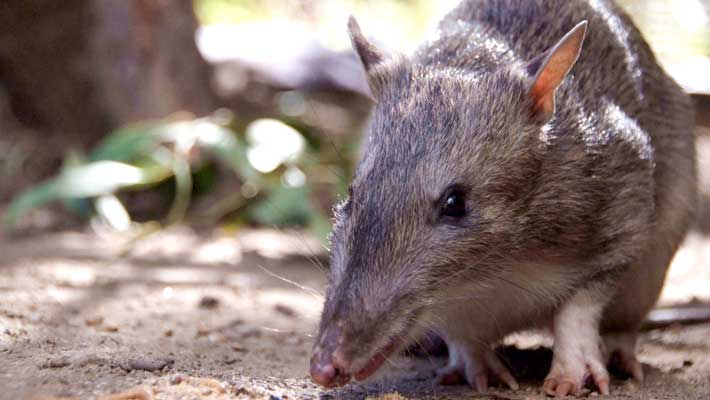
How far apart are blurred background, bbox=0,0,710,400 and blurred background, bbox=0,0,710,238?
2cm

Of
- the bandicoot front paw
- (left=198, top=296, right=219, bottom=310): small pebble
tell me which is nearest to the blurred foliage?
(left=198, top=296, right=219, bottom=310): small pebble

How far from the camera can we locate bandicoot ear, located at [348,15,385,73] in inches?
187

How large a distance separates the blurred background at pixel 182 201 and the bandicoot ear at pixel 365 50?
29.6 inches

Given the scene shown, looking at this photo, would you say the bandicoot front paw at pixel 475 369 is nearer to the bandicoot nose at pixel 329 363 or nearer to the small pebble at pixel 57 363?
Result: the bandicoot nose at pixel 329 363

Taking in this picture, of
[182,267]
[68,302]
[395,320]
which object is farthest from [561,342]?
[182,267]

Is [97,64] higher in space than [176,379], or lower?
higher

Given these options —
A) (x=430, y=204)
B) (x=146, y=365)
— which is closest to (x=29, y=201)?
(x=146, y=365)

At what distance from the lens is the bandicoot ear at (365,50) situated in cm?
474

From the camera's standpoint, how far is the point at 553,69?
416cm

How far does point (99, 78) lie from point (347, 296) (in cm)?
652

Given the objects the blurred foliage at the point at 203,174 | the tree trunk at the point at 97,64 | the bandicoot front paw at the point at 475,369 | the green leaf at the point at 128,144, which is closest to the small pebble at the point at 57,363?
the bandicoot front paw at the point at 475,369

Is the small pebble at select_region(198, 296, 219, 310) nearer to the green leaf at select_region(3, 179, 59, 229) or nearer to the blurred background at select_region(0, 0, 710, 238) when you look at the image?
the blurred background at select_region(0, 0, 710, 238)

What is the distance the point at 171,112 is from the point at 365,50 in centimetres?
472

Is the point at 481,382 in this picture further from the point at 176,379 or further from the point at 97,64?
the point at 97,64
